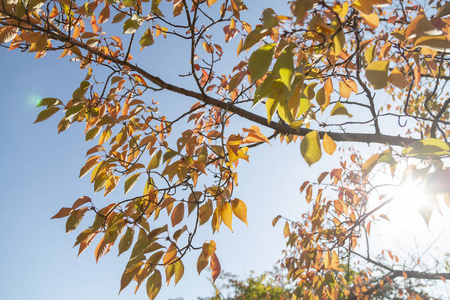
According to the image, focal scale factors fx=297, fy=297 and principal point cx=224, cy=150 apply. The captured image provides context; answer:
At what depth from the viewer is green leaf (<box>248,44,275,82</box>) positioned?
0.63 metres

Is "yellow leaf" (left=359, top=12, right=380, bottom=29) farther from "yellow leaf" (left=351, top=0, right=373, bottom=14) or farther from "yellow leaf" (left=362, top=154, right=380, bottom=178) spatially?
"yellow leaf" (left=362, top=154, right=380, bottom=178)

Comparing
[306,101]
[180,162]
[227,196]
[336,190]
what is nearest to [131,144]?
[180,162]

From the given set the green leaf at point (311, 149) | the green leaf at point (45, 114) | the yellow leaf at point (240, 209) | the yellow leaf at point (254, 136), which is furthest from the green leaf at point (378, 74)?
the green leaf at point (45, 114)

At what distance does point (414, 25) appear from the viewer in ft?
2.08

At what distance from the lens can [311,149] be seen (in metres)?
0.77

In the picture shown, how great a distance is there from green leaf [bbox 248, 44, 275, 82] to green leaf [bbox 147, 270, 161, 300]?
0.74 meters

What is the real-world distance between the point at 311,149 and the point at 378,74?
23cm

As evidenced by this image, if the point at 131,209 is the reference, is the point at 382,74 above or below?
above

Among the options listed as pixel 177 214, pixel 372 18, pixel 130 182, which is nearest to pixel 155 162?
pixel 130 182

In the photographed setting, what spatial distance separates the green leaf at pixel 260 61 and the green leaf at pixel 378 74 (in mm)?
244

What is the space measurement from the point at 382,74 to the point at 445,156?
0.28m

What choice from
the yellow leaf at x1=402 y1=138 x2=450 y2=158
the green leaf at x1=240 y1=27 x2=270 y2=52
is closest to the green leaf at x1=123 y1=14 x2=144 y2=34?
the green leaf at x1=240 y1=27 x2=270 y2=52

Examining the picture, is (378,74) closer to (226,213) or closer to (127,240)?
(226,213)

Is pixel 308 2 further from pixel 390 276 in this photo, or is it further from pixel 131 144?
pixel 390 276
